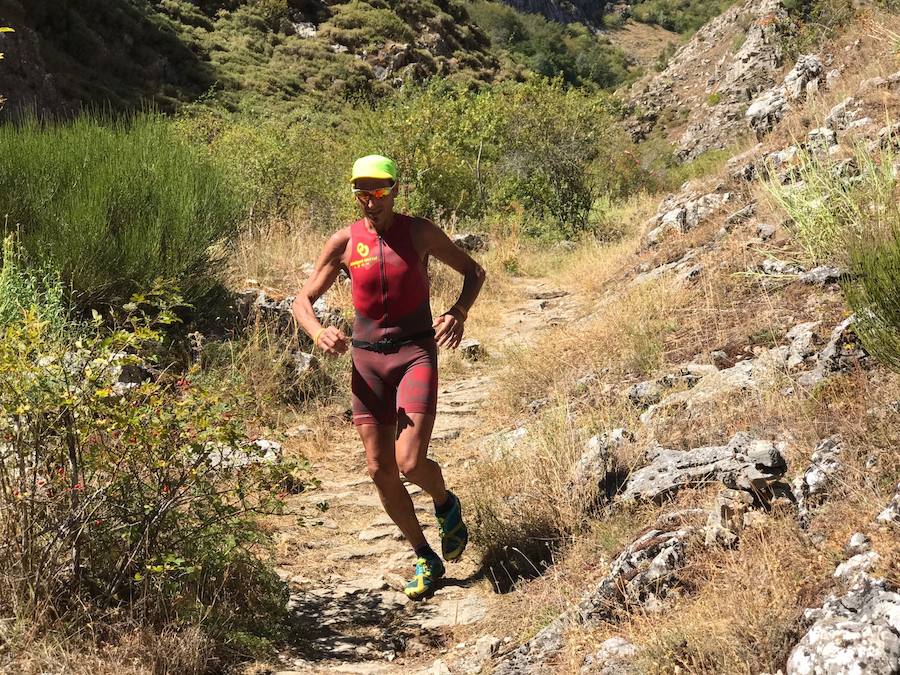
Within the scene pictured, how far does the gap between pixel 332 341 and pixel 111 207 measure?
3.74 meters

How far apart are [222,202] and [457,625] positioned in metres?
5.41

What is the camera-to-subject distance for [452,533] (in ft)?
13.8

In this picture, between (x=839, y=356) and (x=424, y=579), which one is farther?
(x=839, y=356)

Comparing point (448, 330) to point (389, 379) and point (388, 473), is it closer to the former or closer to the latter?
point (389, 379)

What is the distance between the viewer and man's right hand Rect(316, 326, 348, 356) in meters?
3.90

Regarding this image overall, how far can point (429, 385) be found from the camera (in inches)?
154

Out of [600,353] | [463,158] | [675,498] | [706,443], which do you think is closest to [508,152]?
[463,158]

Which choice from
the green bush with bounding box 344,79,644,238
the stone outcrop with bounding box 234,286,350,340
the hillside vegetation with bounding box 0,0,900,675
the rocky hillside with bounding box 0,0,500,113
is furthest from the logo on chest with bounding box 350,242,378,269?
the rocky hillside with bounding box 0,0,500,113

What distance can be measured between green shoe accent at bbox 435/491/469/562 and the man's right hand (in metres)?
0.94

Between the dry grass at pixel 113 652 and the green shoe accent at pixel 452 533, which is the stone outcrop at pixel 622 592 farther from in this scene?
the dry grass at pixel 113 652

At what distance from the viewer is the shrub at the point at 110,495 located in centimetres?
306

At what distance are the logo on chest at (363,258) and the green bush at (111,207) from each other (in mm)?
2021

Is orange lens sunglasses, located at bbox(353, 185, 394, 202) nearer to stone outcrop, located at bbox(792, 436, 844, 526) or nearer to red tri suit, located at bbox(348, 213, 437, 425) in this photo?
red tri suit, located at bbox(348, 213, 437, 425)

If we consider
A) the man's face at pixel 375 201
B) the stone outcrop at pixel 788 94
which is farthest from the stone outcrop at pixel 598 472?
the stone outcrop at pixel 788 94
